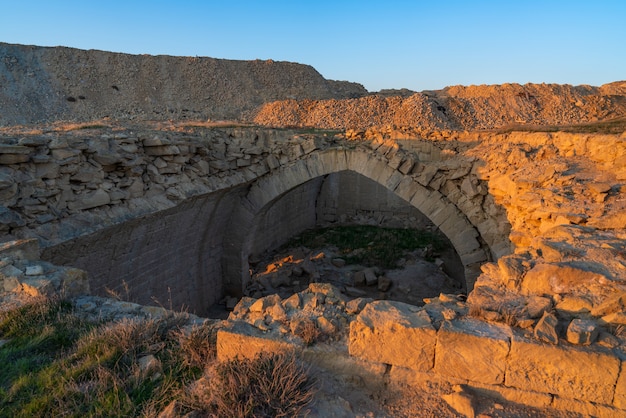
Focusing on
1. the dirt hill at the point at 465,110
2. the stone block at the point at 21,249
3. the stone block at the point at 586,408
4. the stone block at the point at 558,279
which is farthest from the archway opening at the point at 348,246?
the stone block at the point at 586,408

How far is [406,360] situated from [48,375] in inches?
87.6

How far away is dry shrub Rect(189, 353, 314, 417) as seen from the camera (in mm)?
2153

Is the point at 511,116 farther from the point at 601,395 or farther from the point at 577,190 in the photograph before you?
the point at 601,395

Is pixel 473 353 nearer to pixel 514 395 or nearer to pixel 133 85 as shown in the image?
pixel 514 395

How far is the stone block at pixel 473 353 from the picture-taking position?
2.32 metres

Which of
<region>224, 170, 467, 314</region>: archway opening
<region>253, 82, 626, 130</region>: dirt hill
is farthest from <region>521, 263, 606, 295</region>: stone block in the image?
<region>253, 82, 626, 130</region>: dirt hill

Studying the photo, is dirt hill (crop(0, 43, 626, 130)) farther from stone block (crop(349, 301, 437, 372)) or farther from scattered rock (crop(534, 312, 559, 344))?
stone block (crop(349, 301, 437, 372))

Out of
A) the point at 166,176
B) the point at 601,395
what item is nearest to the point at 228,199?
the point at 166,176

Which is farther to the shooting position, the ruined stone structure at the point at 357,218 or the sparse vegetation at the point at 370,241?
the sparse vegetation at the point at 370,241

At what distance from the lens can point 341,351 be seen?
2615 mm

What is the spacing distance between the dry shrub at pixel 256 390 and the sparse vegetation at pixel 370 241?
27.9ft

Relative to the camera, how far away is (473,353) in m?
2.35

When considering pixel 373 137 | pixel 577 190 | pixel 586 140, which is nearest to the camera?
pixel 577 190

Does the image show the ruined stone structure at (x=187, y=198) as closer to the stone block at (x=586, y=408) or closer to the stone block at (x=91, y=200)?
the stone block at (x=91, y=200)
